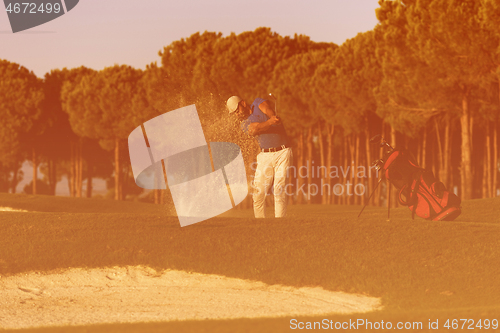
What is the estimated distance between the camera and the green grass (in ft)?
31.7

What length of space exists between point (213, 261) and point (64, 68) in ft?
173

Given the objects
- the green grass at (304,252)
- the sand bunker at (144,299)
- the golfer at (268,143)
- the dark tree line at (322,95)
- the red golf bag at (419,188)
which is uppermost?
the dark tree line at (322,95)

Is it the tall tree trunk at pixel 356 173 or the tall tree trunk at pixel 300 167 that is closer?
the tall tree trunk at pixel 356 173

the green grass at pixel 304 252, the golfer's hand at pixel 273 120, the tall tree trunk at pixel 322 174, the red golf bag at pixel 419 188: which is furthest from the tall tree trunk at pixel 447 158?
the golfer's hand at pixel 273 120

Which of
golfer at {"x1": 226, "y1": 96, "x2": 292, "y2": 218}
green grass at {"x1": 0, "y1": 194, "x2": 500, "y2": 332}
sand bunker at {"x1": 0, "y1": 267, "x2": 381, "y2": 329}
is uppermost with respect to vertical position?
golfer at {"x1": 226, "y1": 96, "x2": 292, "y2": 218}

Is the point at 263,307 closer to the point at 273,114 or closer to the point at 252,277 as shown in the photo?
the point at 252,277

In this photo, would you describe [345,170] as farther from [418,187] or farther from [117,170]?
[418,187]

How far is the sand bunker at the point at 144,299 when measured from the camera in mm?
8102

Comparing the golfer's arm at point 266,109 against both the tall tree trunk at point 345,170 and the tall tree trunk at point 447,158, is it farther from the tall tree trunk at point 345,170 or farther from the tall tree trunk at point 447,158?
the tall tree trunk at point 345,170

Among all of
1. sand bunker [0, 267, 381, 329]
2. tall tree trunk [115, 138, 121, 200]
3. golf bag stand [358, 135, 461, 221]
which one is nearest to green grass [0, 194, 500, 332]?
sand bunker [0, 267, 381, 329]

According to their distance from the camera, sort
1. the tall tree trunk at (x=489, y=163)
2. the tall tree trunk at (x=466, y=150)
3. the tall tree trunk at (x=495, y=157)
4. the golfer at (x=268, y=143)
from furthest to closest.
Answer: the tall tree trunk at (x=489, y=163) < the tall tree trunk at (x=495, y=157) < the tall tree trunk at (x=466, y=150) < the golfer at (x=268, y=143)

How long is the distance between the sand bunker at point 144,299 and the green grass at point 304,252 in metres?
0.33

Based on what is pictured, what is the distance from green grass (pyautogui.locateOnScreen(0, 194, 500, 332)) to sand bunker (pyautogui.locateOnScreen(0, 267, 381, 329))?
33 cm

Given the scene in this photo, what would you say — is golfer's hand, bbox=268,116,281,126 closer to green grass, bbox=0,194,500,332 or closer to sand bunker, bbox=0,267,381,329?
green grass, bbox=0,194,500,332
